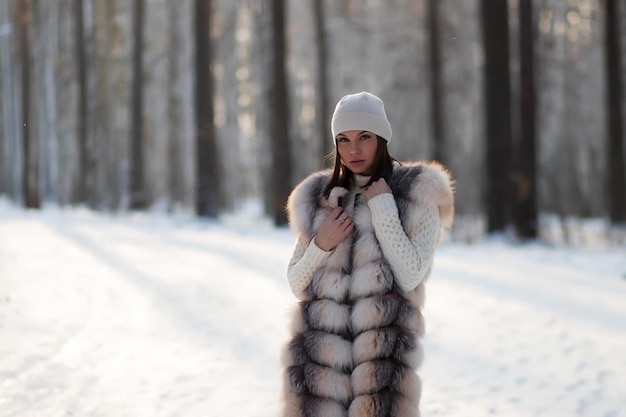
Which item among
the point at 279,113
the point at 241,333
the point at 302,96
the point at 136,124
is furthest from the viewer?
the point at 302,96

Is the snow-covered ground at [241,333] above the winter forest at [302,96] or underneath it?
underneath

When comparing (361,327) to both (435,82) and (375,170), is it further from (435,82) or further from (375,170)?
(435,82)

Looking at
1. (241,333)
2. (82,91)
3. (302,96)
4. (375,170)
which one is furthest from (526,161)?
(302,96)

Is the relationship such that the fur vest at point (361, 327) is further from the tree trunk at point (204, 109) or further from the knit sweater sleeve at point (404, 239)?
the tree trunk at point (204, 109)

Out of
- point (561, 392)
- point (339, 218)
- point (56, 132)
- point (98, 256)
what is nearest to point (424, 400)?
point (561, 392)

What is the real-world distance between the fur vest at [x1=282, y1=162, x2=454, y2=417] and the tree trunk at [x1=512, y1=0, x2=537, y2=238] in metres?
9.07

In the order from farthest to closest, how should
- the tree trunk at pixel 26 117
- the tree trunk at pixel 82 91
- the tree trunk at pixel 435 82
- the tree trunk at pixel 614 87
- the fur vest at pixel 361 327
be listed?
the tree trunk at pixel 82 91
the tree trunk at pixel 26 117
the tree trunk at pixel 435 82
the tree trunk at pixel 614 87
the fur vest at pixel 361 327

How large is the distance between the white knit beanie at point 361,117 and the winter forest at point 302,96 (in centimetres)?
896

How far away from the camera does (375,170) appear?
250 centimetres

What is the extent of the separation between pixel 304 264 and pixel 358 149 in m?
0.49

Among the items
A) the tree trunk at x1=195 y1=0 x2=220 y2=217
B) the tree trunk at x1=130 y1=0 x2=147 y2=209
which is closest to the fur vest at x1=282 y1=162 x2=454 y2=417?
the tree trunk at x1=195 y1=0 x2=220 y2=217

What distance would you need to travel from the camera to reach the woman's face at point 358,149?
2.44m

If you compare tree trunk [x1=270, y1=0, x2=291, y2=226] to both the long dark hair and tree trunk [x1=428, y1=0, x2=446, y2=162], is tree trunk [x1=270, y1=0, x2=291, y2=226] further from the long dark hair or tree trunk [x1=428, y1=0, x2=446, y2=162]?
the long dark hair

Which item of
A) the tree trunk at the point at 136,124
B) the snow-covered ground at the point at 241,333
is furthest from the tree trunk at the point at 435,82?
the tree trunk at the point at 136,124
